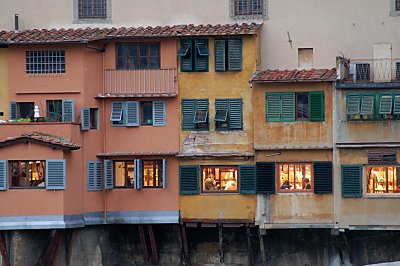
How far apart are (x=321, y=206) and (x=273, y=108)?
3.47m

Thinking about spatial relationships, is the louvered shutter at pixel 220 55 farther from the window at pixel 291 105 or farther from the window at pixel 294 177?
the window at pixel 294 177

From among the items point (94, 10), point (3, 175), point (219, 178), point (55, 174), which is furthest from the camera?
point (94, 10)

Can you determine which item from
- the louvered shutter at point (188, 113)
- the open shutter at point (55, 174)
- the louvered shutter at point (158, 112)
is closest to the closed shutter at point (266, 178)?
the louvered shutter at point (188, 113)

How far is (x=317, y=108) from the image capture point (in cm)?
5341

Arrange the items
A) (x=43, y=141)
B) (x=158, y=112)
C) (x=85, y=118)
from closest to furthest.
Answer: (x=43, y=141) < (x=85, y=118) < (x=158, y=112)

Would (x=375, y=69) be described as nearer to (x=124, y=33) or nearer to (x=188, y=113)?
(x=188, y=113)

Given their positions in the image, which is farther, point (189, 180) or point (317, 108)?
point (189, 180)

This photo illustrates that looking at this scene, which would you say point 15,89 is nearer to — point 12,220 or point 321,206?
point 12,220

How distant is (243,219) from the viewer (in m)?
54.1

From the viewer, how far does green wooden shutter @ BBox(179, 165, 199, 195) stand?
179ft

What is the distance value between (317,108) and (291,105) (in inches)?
33.6

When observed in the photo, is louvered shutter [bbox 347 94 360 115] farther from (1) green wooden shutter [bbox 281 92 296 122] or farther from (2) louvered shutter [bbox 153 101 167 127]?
(2) louvered shutter [bbox 153 101 167 127]

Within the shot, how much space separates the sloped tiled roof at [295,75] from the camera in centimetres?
5316

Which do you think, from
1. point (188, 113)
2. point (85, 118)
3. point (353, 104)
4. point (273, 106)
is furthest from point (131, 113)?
point (353, 104)
